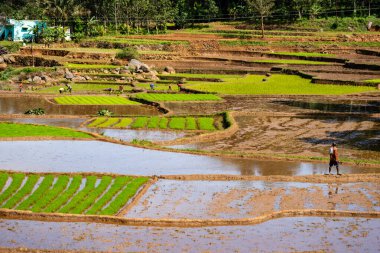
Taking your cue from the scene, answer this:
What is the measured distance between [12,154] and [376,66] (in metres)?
57.8

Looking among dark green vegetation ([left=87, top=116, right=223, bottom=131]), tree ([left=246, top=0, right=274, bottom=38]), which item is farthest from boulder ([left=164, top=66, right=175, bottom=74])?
dark green vegetation ([left=87, top=116, right=223, bottom=131])

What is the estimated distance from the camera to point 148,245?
23.2 meters

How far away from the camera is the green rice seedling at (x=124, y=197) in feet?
88.2

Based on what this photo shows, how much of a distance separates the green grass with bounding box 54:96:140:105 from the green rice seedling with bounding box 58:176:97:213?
Answer: 30.3m

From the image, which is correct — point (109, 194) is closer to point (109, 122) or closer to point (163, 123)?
point (163, 123)

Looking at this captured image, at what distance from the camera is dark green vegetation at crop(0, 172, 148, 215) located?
27.2 meters

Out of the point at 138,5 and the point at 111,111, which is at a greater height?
the point at 138,5

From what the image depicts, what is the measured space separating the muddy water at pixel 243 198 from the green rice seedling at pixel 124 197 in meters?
0.53

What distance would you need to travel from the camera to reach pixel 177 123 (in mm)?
50000

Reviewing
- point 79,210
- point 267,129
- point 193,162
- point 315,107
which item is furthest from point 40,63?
point 79,210

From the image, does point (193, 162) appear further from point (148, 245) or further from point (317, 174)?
point (148, 245)

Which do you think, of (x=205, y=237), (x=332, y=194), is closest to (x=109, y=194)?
(x=205, y=237)

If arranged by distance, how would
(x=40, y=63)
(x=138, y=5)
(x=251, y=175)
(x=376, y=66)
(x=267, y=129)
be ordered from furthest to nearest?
(x=138, y=5), (x=40, y=63), (x=376, y=66), (x=267, y=129), (x=251, y=175)

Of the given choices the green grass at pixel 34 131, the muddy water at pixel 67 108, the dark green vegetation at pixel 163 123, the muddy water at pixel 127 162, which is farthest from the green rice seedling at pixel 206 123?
the muddy water at pixel 127 162
